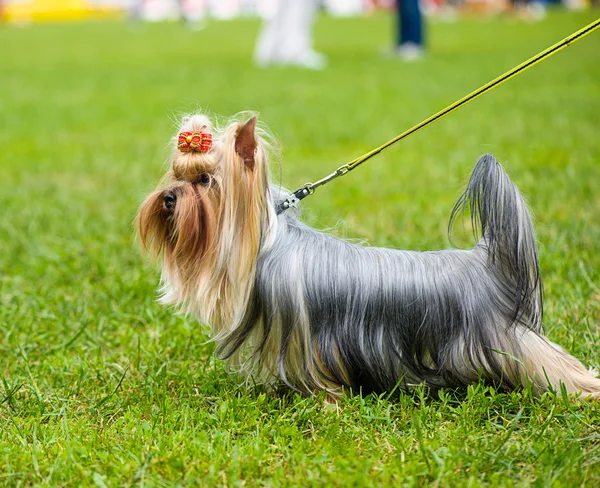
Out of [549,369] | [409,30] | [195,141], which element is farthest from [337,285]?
[409,30]

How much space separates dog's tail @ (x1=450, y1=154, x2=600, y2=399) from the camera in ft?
9.80

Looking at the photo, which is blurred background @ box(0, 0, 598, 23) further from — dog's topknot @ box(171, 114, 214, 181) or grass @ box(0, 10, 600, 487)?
dog's topknot @ box(171, 114, 214, 181)

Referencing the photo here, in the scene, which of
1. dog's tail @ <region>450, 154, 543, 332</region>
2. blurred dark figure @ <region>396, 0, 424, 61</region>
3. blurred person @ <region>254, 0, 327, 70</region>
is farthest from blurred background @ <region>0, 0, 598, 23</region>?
dog's tail @ <region>450, 154, 543, 332</region>

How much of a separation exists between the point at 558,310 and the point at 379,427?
1472 mm

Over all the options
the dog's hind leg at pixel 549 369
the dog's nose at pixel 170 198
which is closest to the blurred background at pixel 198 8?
the dog's nose at pixel 170 198

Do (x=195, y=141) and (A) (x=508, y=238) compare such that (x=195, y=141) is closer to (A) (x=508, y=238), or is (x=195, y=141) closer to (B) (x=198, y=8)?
(A) (x=508, y=238)

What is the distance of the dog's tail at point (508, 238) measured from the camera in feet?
9.77

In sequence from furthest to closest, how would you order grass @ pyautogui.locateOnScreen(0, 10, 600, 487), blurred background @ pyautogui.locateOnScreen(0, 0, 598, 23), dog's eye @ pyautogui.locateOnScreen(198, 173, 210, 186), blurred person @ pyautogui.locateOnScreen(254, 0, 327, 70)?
blurred background @ pyautogui.locateOnScreen(0, 0, 598, 23), blurred person @ pyautogui.locateOnScreen(254, 0, 327, 70), dog's eye @ pyautogui.locateOnScreen(198, 173, 210, 186), grass @ pyautogui.locateOnScreen(0, 10, 600, 487)

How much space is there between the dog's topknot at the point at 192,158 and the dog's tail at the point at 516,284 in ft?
3.09

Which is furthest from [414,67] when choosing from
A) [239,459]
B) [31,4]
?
[31,4]

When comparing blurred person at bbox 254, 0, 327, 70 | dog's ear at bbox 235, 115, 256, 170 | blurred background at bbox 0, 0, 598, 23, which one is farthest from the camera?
blurred background at bbox 0, 0, 598, 23

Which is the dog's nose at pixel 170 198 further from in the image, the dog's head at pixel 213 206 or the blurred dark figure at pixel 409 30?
the blurred dark figure at pixel 409 30

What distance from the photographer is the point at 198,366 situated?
146 inches

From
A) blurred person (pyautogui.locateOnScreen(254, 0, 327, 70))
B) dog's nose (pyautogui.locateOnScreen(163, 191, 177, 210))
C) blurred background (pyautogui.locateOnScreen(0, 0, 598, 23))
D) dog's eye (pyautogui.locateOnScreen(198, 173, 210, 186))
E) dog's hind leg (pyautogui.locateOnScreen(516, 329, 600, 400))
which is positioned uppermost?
blurred background (pyautogui.locateOnScreen(0, 0, 598, 23))
